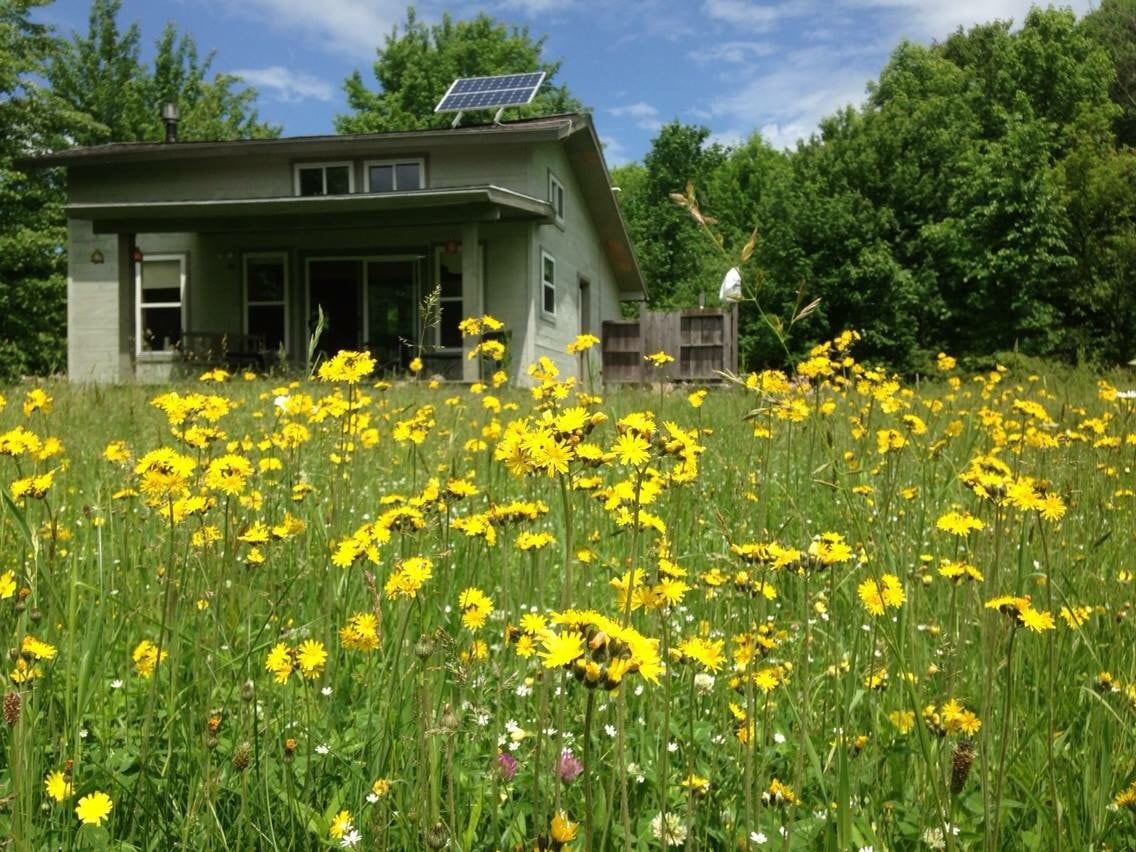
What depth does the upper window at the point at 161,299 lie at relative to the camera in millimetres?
16234

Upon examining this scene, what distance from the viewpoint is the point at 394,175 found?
52.5ft

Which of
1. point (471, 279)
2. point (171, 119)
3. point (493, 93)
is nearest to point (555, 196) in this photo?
point (493, 93)

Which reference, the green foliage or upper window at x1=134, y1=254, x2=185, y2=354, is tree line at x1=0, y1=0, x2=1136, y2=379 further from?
upper window at x1=134, y1=254, x2=185, y2=354

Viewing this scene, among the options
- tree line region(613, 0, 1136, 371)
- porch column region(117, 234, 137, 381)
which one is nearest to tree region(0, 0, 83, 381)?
porch column region(117, 234, 137, 381)

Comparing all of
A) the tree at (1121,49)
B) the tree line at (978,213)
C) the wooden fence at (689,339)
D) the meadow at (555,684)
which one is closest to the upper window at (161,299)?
the wooden fence at (689,339)

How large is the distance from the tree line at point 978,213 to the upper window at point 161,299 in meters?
10.5

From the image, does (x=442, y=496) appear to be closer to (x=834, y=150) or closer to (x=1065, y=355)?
(x=1065, y=355)

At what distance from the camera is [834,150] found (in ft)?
90.3

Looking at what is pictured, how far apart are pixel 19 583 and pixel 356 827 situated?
1.12m

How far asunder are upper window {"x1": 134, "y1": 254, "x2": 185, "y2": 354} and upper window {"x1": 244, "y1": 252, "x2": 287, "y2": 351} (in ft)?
3.74

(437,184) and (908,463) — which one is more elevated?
(437,184)

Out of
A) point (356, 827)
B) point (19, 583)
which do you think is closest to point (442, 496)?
point (356, 827)

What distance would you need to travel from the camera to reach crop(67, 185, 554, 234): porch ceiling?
13.3 metres

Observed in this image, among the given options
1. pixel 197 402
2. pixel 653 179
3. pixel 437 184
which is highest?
pixel 653 179
